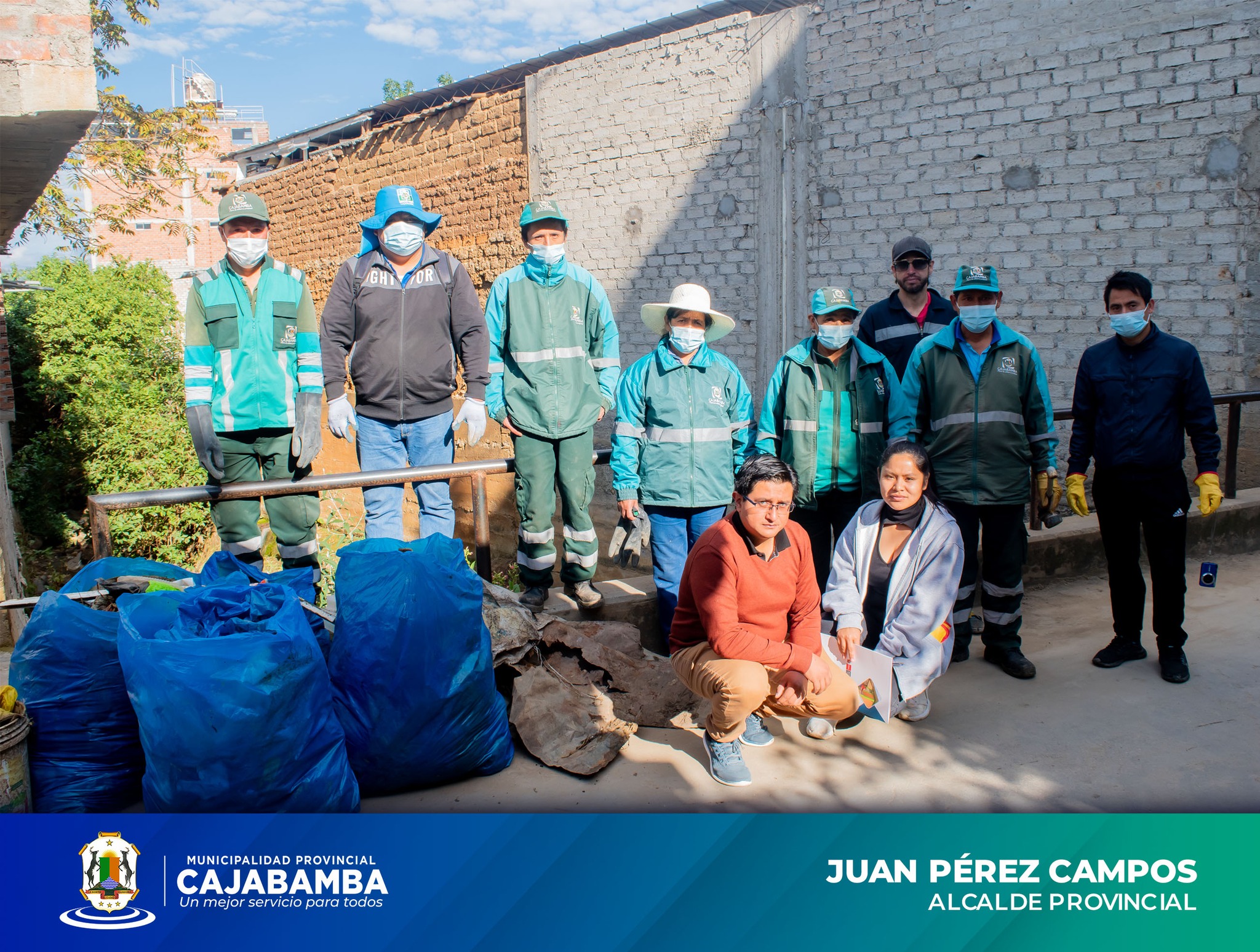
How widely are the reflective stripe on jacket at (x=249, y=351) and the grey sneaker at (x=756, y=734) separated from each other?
2.26m

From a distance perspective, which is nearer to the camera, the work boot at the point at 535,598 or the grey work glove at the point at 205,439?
the grey work glove at the point at 205,439

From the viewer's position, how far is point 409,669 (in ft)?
9.20

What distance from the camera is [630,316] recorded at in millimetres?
10234

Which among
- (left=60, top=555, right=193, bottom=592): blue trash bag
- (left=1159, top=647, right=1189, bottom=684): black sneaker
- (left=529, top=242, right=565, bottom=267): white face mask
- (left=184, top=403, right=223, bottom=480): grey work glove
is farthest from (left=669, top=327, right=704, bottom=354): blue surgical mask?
(left=1159, top=647, right=1189, bottom=684): black sneaker

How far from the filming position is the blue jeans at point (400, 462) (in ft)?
13.1

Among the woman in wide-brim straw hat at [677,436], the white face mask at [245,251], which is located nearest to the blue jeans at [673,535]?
the woman in wide-brim straw hat at [677,436]

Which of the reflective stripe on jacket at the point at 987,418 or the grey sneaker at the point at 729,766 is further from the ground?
the reflective stripe on jacket at the point at 987,418

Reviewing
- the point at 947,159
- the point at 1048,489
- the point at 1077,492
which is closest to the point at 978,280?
the point at 1048,489

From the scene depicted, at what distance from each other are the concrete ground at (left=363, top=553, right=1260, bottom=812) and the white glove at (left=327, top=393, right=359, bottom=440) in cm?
171

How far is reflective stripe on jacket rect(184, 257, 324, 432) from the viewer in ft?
12.2

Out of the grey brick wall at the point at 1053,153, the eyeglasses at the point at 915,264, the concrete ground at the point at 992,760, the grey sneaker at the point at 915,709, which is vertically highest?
the grey brick wall at the point at 1053,153

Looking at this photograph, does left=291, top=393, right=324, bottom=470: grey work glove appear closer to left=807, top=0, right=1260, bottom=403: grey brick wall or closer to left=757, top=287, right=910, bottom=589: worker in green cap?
left=757, top=287, right=910, bottom=589: worker in green cap

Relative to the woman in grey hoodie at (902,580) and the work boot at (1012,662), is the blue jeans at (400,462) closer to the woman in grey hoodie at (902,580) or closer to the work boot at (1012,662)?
the woman in grey hoodie at (902,580)

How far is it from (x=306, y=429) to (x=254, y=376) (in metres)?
0.30
